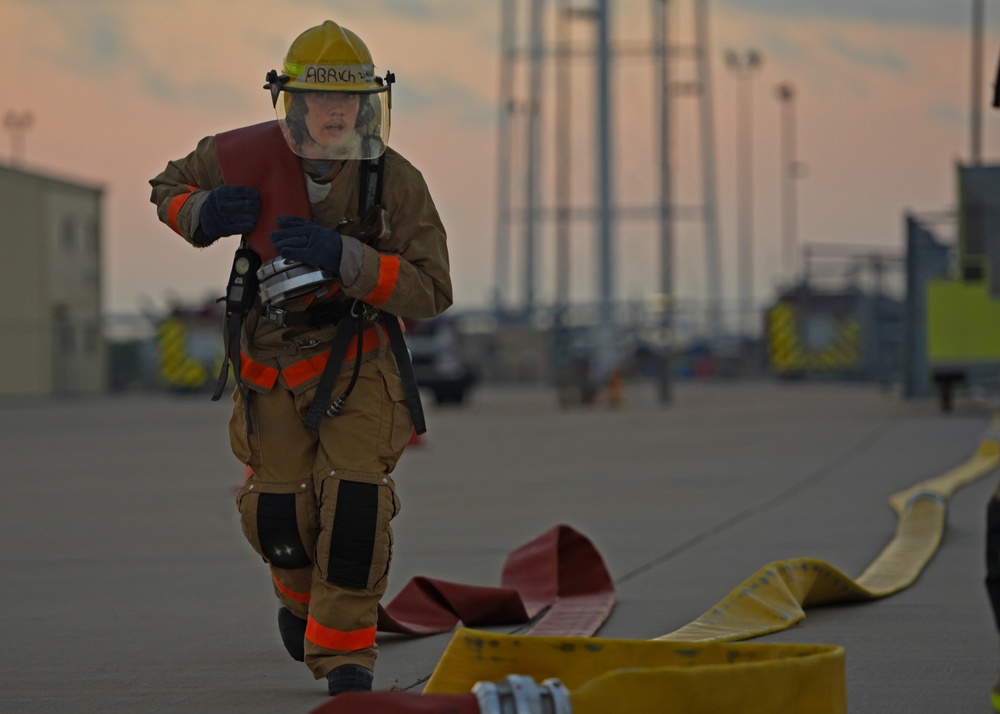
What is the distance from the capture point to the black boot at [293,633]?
189 inches

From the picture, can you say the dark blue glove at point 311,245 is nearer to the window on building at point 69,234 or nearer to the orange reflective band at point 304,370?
the orange reflective band at point 304,370

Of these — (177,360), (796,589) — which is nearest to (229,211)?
(796,589)

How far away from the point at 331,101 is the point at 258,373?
80 cm

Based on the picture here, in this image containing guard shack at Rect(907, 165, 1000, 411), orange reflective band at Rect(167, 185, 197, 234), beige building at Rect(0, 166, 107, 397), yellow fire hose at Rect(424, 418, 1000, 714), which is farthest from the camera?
beige building at Rect(0, 166, 107, 397)

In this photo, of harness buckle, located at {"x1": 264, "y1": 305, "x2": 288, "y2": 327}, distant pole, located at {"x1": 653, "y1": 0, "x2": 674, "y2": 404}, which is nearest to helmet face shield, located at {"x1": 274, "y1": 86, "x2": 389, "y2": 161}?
harness buckle, located at {"x1": 264, "y1": 305, "x2": 288, "y2": 327}

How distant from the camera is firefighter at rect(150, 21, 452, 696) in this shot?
4.46 meters

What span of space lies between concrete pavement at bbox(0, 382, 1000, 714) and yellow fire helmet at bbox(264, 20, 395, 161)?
5.07 ft

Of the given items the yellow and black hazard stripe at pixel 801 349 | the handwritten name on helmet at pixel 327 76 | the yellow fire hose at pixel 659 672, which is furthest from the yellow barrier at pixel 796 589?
the yellow and black hazard stripe at pixel 801 349

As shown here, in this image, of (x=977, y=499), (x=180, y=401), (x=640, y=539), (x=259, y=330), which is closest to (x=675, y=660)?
(x=259, y=330)

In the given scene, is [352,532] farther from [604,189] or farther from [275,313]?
[604,189]

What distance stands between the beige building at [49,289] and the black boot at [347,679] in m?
41.2

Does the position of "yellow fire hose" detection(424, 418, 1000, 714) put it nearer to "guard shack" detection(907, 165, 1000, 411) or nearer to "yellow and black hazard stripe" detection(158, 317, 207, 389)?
"guard shack" detection(907, 165, 1000, 411)

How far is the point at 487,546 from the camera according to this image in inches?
331

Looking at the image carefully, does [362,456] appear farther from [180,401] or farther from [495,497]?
[180,401]
